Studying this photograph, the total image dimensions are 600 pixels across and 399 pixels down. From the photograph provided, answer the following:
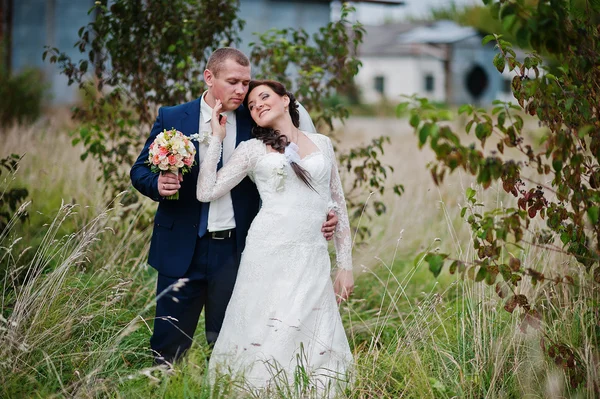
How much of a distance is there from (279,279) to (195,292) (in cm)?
63

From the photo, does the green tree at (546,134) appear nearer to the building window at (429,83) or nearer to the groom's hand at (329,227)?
the groom's hand at (329,227)

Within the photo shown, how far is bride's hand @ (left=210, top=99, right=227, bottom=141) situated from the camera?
13.2 feet

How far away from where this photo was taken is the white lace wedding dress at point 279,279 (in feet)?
13.0

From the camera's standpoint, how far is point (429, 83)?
46.0 meters

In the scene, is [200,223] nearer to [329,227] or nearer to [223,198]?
[223,198]

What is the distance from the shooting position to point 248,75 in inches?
165

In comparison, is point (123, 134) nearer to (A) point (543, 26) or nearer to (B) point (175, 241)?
(B) point (175, 241)

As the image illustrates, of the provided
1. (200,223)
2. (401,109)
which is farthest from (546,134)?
(200,223)

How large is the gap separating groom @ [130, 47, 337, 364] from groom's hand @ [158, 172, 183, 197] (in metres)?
0.17

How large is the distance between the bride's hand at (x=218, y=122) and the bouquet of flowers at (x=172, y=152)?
174mm

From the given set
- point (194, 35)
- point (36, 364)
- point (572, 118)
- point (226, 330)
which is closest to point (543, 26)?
point (572, 118)

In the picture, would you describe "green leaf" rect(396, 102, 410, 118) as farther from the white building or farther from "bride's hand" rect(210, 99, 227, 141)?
the white building

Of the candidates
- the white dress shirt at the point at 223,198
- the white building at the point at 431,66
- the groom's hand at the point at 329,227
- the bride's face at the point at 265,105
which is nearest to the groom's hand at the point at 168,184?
the white dress shirt at the point at 223,198

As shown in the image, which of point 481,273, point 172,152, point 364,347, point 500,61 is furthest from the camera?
point 364,347
